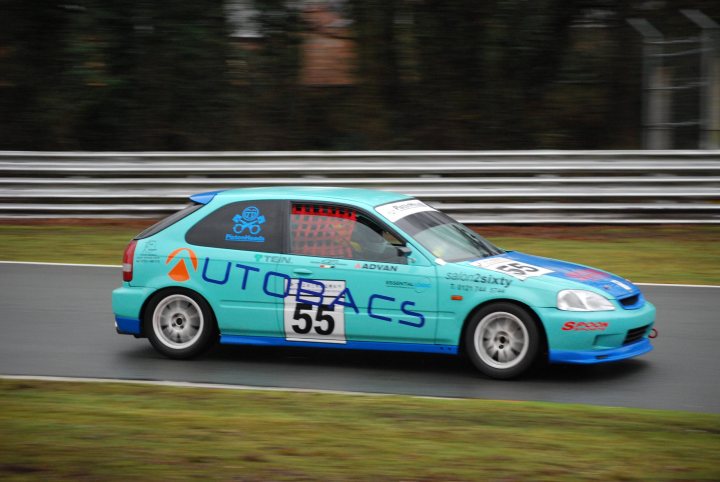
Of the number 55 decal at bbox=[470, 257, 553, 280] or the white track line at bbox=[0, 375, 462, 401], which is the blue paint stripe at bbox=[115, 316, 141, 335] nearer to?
the white track line at bbox=[0, 375, 462, 401]

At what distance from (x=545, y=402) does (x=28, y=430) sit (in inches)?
133

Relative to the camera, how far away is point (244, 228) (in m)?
8.05

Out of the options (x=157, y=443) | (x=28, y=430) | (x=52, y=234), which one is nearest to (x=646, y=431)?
(x=157, y=443)

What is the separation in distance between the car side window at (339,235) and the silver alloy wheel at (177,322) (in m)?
1.05

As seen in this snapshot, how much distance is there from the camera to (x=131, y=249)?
8234 millimetres

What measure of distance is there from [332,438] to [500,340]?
2.41 metres

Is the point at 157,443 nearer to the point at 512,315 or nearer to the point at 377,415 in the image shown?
the point at 377,415

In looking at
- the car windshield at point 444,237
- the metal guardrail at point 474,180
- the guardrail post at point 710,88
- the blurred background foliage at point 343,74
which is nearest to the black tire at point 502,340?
the car windshield at point 444,237

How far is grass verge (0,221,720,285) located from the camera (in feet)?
40.1

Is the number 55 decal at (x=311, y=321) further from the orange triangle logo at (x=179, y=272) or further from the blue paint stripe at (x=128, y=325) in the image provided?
the blue paint stripe at (x=128, y=325)

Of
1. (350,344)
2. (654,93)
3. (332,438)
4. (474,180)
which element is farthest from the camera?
(654,93)

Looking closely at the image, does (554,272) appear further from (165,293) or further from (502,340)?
(165,293)

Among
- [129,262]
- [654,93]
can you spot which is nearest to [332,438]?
[129,262]

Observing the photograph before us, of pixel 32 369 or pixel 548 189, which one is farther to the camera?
pixel 548 189
